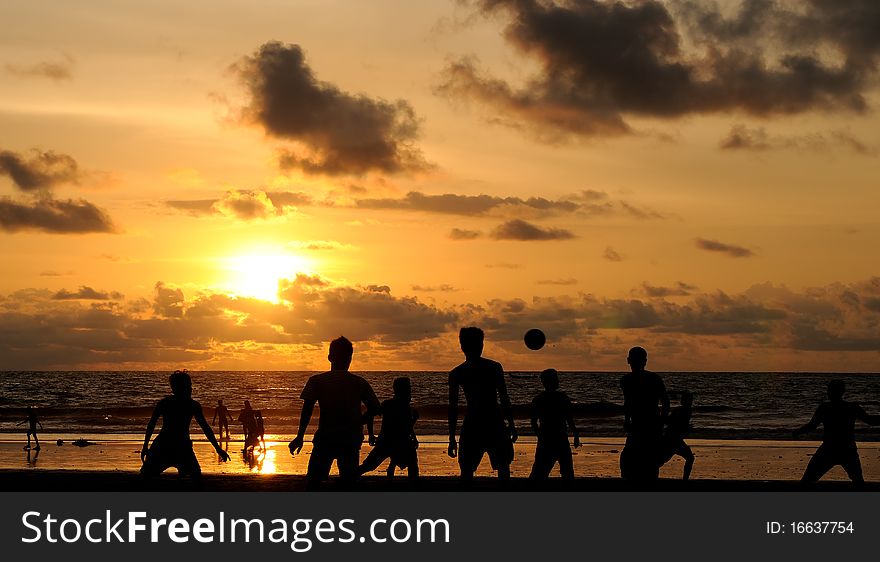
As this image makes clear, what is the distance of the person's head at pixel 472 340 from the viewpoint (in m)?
11.6

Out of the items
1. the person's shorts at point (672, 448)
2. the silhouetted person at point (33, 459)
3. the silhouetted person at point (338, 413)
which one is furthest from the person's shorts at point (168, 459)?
the silhouetted person at point (33, 459)

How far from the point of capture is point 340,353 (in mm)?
10906

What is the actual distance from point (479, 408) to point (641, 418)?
2465 mm

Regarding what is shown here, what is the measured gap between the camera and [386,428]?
14.9 metres

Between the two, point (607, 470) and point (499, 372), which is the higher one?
point (499, 372)

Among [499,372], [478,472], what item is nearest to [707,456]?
[478,472]

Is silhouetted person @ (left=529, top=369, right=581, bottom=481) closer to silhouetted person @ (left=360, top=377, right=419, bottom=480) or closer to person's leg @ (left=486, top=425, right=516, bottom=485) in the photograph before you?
person's leg @ (left=486, top=425, right=516, bottom=485)

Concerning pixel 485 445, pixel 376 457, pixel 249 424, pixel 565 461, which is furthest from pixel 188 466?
pixel 249 424

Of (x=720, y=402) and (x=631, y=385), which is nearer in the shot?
(x=631, y=385)

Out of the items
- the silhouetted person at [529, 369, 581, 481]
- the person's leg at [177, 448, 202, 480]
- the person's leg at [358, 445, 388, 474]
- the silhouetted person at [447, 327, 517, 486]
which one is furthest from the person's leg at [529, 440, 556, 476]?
the person's leg at [177, 448, 202, 480]

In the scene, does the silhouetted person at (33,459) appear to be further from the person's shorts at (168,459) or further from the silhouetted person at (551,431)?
the silhouetted person at (551,431)

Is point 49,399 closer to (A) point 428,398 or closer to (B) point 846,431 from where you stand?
(A) point 428,398

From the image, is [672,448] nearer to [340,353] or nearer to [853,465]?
[853,465]
